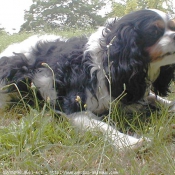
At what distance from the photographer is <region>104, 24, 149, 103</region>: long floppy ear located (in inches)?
124

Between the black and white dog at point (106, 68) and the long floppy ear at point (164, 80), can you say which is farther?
the long floppy ear at point (164, 80)

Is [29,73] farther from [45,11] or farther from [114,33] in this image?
[45,11]

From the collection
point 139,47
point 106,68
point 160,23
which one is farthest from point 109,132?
point 160,23

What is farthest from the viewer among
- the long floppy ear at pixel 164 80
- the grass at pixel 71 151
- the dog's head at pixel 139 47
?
the long floppy ear at pixel 164 80

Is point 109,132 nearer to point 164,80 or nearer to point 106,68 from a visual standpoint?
point 106,68

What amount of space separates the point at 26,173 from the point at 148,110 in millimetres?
1734

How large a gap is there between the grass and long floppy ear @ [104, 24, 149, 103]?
39cm

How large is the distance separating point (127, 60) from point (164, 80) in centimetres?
66

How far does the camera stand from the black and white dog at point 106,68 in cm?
314

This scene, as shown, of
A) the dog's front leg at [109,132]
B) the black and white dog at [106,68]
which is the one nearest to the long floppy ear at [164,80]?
the black and white dog at [106,68]

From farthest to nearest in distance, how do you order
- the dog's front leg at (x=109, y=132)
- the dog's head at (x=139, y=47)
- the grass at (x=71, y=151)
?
the dog's head at (x=139, y=47)
the dog's front leg at (x=109, y=132)
the grass at (x=71, y=151)

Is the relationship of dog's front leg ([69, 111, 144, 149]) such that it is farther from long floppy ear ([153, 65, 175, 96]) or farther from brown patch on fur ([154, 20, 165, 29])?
brown patch on fur ([154, 20, 165, 29])

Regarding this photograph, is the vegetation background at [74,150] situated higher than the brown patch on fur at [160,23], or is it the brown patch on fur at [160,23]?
the brown patch on fur at [160,23]

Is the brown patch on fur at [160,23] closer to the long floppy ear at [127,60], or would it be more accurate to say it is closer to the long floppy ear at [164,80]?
the long floppy ear at [127,60]
